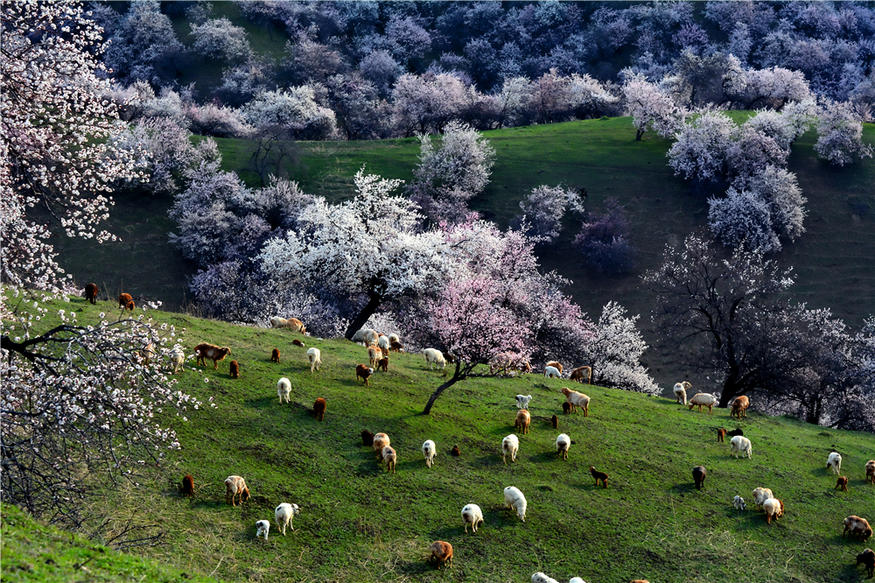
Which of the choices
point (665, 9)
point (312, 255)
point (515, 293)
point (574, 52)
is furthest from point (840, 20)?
point (312, 255)

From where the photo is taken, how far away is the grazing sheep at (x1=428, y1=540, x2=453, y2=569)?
67.6ft

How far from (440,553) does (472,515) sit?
7.58 ft

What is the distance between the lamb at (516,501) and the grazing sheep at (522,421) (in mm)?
6018

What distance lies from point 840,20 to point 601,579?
168 metres

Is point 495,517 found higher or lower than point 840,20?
lower

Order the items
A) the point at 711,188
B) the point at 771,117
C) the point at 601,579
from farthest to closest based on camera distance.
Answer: the point at 771,117
the point at 711,188
the point at 601,579

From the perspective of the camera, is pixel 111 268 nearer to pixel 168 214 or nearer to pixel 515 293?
pixel 168 214

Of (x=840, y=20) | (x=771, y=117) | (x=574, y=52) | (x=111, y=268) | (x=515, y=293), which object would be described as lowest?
(x=111, y=268)

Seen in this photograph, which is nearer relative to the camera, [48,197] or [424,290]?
[48,197]

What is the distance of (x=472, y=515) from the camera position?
74.3 feet

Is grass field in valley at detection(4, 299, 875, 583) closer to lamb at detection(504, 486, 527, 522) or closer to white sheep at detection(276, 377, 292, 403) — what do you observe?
lamb at detection(504, 486, 527, 522)

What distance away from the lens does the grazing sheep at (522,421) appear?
29969 millimetres

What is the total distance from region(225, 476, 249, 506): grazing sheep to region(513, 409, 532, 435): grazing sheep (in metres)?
11.9

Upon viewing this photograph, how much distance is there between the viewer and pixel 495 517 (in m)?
23.7
